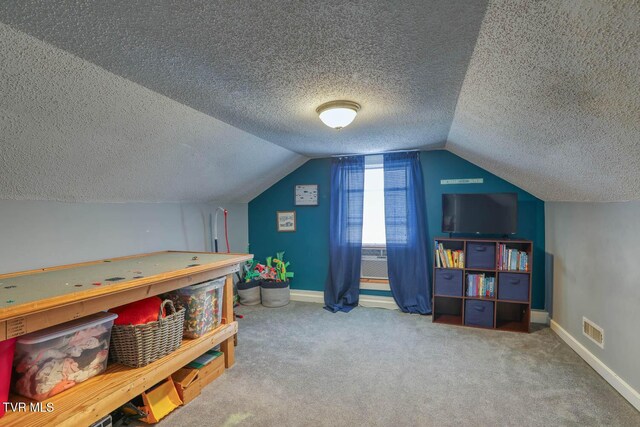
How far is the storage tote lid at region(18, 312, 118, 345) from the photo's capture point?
1.51 m

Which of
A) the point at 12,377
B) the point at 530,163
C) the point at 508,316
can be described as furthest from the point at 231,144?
the point at 508,316

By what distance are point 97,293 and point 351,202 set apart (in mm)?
3053

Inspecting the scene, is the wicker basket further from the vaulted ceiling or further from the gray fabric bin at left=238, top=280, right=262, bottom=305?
the gray fabric bin at left=238, top=280, right=262, bottom=305

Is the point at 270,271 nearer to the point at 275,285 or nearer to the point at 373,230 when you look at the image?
the point at 275,285

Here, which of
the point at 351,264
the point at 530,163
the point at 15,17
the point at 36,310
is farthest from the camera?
the point at 351,264

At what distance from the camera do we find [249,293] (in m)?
4.20

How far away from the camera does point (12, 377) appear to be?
158 cm

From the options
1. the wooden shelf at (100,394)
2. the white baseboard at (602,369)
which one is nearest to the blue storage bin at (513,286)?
the white baseboard at (602,369)

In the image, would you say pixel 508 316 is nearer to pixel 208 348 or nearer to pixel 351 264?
pixel 351 264

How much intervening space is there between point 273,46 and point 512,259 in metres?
3.16

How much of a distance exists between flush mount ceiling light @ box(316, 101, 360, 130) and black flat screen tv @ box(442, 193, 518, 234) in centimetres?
196

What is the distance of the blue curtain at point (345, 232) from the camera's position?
13.6ft

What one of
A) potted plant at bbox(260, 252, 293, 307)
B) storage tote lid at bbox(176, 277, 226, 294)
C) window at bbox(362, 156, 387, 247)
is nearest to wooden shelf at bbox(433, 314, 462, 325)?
window at bbox(362, 156, 387, 247)

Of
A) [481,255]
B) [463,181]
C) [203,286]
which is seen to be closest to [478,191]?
[463,181]
